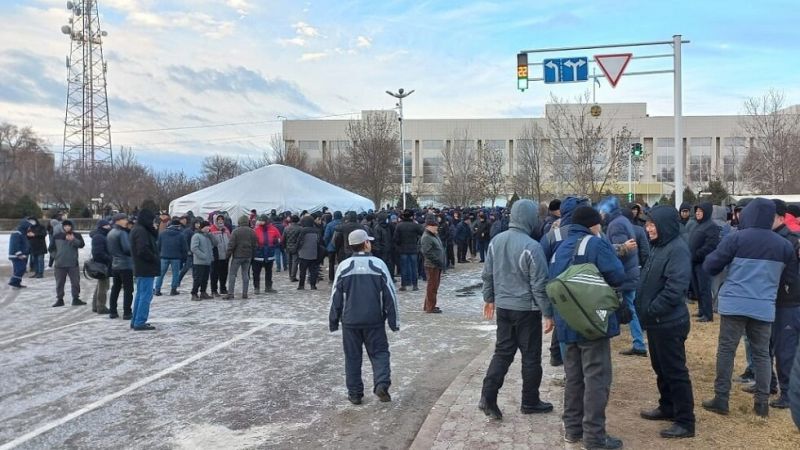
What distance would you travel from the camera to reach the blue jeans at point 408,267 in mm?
14867

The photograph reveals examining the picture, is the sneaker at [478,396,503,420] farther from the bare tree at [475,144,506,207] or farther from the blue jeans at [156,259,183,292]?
the bare tree at [475,144,506,207]

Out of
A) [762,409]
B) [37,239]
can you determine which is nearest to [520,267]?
[762,409]

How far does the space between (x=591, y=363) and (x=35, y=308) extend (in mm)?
12001

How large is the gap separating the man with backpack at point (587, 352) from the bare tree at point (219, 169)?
5575 cm

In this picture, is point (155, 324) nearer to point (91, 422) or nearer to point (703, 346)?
point (91, 422)

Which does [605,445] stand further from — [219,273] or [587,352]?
[219,273]

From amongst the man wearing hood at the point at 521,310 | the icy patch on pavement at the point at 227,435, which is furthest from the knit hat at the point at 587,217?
the icy patch on pavement at the point at 227,435

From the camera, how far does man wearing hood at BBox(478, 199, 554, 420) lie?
17.5 ft

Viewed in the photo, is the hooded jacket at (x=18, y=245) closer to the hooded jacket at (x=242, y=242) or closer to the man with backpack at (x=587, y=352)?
the hooded jacket at (x=242, y=242)

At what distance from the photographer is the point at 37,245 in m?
17.5

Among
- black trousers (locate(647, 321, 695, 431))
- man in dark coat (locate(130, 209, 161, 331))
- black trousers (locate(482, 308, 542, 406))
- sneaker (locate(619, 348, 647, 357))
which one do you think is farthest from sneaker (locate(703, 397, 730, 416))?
man in dark coat (locate(130, 209, 161, 331))

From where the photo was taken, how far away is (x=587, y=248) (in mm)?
4699

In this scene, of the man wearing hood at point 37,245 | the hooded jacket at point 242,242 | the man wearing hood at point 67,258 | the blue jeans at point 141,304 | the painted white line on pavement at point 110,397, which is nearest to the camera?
the painted white line on pavement at point 110,397

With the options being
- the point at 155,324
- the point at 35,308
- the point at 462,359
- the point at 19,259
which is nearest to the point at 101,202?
the point at 19,259
